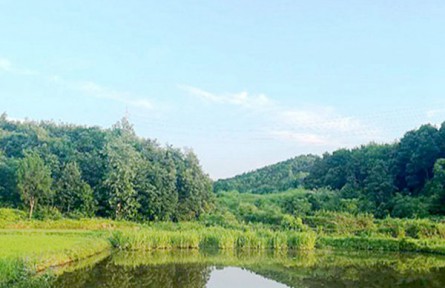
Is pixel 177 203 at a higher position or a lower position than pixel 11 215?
higher

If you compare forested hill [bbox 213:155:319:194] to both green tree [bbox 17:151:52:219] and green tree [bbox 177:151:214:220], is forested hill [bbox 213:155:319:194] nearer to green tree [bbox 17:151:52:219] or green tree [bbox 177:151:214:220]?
green tree [bbox 177:151:214:220]

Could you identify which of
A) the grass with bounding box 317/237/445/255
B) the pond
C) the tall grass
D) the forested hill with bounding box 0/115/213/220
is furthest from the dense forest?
the pond

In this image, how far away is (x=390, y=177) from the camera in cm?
4825

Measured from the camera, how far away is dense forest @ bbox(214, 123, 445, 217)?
40656mm

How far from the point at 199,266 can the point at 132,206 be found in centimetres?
2076

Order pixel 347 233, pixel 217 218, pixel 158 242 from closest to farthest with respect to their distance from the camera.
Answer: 1. pixel 158 242
2. pixel 347 233
3. pixel 217 218

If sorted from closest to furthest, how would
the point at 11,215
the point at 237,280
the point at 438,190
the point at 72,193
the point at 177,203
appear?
1. the point at 237,280
2. the point at 11,215
3. the point at 438,190
4. the point at 72,193
5. the point at 177,203

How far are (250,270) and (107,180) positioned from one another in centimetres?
2341

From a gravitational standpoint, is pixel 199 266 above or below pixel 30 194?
below

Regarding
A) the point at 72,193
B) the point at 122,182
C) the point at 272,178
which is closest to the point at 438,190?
the point at 122,182

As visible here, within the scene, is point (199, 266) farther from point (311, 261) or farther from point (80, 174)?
point (80, 174)

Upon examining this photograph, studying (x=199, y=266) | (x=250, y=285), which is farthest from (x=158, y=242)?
(x=250, y=285)

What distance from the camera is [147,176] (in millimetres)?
41500

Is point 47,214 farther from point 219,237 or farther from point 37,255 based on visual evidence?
point 37,255
